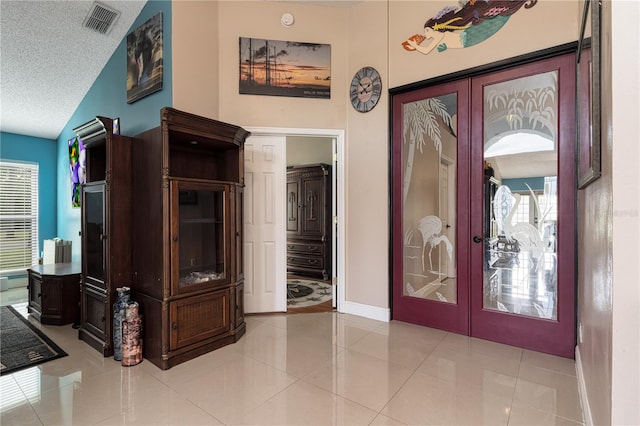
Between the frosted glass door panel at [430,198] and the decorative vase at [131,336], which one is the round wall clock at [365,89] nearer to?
the frosted glass door panel at [430,198]

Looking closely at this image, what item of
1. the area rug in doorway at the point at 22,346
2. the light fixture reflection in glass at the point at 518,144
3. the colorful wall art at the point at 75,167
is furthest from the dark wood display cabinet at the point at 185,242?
the colorful wall art at the point at 75,167

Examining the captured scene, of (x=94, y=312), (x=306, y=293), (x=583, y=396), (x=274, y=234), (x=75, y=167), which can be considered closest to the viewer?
(x=583, y=396)

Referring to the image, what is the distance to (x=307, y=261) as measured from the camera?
582 cm

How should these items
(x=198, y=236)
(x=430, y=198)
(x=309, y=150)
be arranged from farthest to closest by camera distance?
(x=309, y=150)
(x=430, y=198)
(x=198, y=236)

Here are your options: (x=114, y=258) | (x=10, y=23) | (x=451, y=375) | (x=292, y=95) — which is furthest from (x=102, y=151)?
(x=451, y=375)

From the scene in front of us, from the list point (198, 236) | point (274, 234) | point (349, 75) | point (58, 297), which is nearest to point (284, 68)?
point (349, 75)

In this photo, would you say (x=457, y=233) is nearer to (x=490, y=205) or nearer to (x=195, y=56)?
(x=490, y=205)

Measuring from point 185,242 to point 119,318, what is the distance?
0.84 m

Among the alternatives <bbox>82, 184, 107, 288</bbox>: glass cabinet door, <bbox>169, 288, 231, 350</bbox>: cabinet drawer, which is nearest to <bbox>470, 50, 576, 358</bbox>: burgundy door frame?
<bbox>169, 288, 231, 350</bbox>: cabinet drawer

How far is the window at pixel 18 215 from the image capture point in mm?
5262

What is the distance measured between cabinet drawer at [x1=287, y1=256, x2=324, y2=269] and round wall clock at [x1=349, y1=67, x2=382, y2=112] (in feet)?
9.88

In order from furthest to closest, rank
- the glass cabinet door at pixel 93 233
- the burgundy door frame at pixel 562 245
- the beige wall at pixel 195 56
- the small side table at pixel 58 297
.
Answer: the small side table at pixel 58 297 → the beige wall at pixel 195 56 → the glass cabinet door at pixel 93 233 → the burgundy door frame at pixel 562 245

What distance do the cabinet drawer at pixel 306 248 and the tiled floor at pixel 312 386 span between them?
2.78 meters

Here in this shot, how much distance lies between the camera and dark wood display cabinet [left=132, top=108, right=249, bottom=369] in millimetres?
2447
